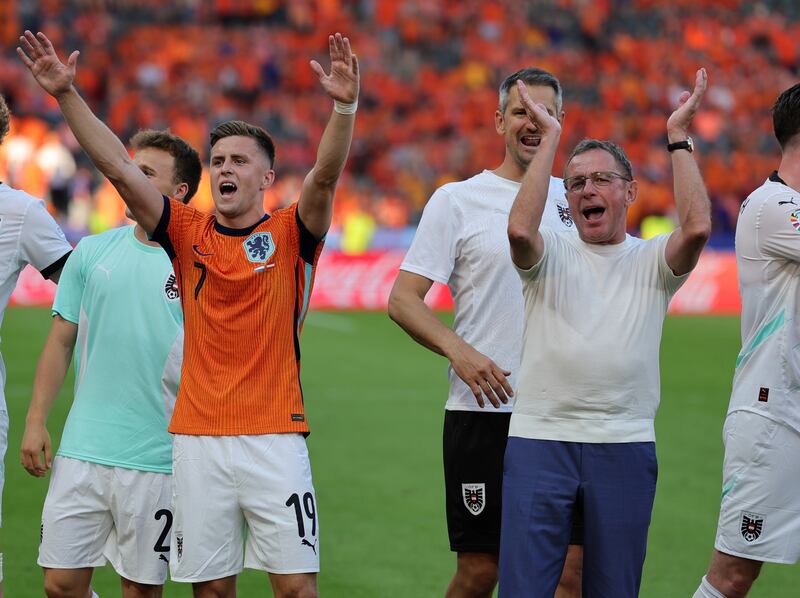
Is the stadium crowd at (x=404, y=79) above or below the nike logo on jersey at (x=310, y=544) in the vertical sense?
above

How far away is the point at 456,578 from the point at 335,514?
3511 millimetres

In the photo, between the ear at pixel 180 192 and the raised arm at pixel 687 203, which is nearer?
the raised arm at pixel 687 203

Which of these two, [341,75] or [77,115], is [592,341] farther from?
[77,115]

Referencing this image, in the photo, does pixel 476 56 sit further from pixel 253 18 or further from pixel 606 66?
pixel 253 18

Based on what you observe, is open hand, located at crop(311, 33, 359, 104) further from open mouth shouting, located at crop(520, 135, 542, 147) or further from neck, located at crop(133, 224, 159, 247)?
neck, located at crop(133, 224, 159, 247)

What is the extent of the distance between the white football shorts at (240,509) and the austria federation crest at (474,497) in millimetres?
853

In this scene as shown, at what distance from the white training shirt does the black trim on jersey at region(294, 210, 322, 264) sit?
117 centimetres

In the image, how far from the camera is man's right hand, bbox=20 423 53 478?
200 inches

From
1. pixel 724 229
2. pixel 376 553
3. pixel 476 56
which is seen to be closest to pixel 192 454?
pixel 376 553

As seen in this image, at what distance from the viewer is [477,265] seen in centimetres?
530

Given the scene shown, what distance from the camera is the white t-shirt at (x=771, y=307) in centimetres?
495

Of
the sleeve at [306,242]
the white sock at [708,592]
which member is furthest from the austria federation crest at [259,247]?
the white sock at [708,592]

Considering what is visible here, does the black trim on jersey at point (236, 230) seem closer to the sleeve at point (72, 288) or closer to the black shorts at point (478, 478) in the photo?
the sleeve at point (72, 288)

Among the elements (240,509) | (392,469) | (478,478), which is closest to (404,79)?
(392,469)
